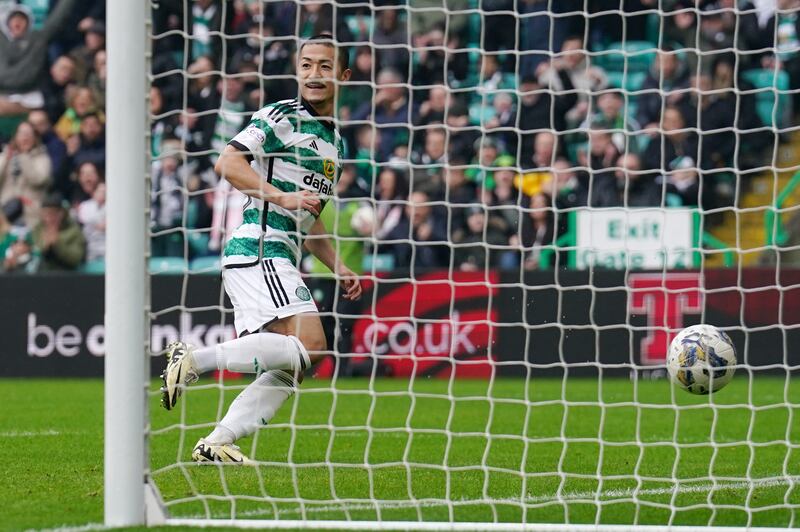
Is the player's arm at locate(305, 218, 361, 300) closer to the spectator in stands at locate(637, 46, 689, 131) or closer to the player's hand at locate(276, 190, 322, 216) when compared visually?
the player's hand at locate(276, 190, 322, 216)

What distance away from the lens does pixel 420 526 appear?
14.0ft

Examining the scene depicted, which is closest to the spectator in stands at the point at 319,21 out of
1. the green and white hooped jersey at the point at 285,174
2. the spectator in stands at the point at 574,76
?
the spectator in stands at the point at 574,76

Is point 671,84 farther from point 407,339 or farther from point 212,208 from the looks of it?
point 212,208

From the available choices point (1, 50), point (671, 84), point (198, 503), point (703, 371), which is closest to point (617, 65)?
point (671, 84)

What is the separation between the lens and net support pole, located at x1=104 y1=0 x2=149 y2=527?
4.32m

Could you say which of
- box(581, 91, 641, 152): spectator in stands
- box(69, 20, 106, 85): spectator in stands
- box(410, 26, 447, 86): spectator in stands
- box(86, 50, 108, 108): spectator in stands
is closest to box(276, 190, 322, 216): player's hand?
box(581, 91, 641, 152): spectator in stands

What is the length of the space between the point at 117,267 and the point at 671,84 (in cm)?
958

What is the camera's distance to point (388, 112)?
12.0m

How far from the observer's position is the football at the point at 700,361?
19.4 ft

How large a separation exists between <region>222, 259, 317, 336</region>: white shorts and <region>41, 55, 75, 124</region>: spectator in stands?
8.93 m

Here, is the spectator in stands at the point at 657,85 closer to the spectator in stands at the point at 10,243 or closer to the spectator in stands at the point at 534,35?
the spectator in stands at the point at 534,35

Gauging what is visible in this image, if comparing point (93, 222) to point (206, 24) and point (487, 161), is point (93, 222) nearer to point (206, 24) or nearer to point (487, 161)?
point (206, 24)

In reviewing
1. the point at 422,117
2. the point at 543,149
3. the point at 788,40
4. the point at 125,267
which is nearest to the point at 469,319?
the point at 543,149

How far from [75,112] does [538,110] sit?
203 inches
